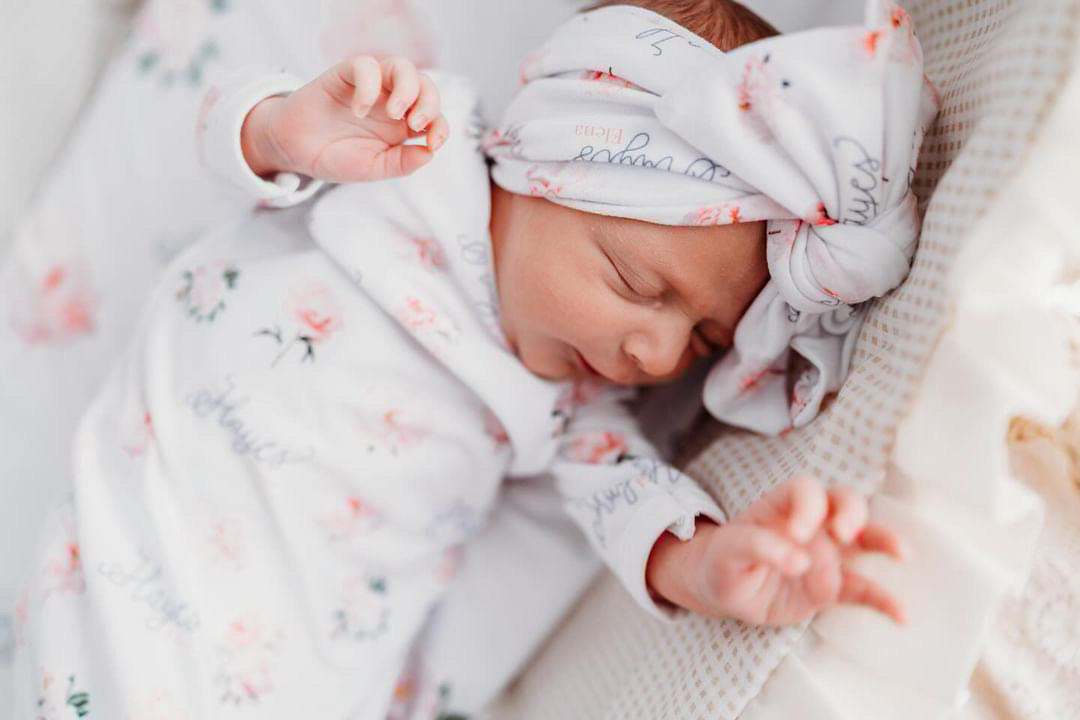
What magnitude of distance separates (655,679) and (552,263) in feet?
1.51

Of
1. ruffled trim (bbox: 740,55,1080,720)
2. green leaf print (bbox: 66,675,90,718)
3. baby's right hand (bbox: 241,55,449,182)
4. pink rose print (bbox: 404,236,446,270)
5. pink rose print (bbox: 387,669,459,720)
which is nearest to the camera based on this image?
ruffled trim (bbox: 740,55,1080,720)

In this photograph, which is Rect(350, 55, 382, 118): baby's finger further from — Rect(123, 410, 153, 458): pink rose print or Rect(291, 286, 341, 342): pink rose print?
Rect(123, 410, 153, 458): pink rose print

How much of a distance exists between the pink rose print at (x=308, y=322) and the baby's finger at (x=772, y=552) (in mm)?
585

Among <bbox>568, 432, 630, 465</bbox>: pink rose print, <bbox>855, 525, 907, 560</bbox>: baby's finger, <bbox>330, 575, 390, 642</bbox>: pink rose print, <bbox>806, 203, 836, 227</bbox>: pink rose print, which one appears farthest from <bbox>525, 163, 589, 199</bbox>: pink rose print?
<bbox>330, 575, 390, 642</bbox>: pink rose print

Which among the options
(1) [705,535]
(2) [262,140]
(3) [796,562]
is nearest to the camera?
(3) [796,562]

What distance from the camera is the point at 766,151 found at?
34.2 inches

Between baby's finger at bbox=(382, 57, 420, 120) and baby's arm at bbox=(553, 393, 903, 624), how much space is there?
0.49 m

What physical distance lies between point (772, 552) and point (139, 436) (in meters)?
0.78

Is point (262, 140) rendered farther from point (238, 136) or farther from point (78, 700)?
point (78, 700)

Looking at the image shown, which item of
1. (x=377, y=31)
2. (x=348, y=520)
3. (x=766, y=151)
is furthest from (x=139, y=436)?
(x=766, y=151)

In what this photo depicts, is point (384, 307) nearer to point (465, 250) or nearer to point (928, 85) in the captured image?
point (465, 250)

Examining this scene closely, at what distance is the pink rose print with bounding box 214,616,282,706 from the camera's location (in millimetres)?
1098

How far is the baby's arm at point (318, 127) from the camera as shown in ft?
2.92

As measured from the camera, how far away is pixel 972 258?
27.6 inches
